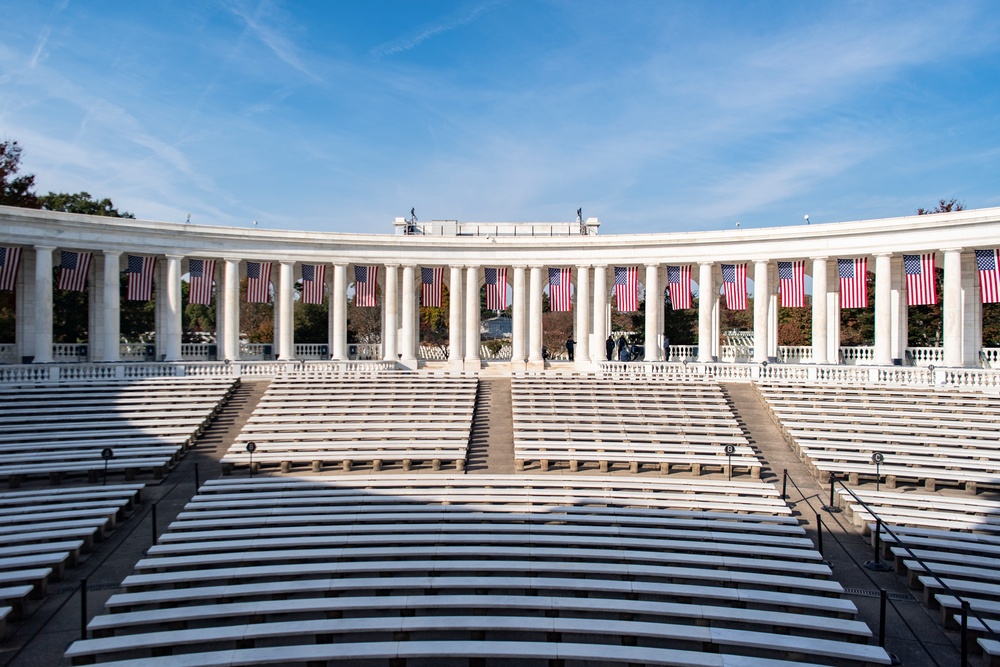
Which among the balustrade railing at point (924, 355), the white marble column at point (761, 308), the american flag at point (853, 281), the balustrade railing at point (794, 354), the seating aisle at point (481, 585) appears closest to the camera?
the seating aisle at point (481, 585)

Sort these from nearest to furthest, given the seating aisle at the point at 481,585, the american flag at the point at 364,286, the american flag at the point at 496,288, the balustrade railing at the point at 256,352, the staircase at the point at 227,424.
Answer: the seating aisle at the point at 481,585
the staircase at the point at 227,424
the american flag at the point at 496,288
the american flag at the point at 364,286
the balustrade railing at the point at 256,352

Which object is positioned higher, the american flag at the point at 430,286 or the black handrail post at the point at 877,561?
the american flag at the point at 430,286

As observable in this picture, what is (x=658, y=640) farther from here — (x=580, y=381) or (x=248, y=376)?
(x=248, y=376)

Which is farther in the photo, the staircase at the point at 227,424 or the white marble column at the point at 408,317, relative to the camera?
the white marble column at the point at 408,317

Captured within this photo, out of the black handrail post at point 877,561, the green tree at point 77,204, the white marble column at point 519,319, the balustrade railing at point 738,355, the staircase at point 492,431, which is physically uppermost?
the green tree at point 77,204

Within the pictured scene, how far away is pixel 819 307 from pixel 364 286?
2743 cm

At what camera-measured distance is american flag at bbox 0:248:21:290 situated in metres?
31.3

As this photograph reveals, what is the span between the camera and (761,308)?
118ft

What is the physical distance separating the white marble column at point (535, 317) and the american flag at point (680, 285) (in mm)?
8202

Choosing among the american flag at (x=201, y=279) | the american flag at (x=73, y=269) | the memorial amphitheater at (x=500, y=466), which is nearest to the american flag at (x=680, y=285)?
the memorial amphitheater at (x=500, y=466)

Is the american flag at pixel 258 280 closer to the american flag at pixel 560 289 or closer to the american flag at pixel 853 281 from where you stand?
the american flag at pixel 560 289

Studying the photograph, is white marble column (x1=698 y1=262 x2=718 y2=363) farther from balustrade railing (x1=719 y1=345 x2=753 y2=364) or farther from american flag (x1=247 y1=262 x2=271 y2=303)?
american flag (x1=247 y1=262 x2=271 y2=303)

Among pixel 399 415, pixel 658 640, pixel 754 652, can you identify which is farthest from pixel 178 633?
pixel 399 415

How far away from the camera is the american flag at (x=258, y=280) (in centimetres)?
3675
